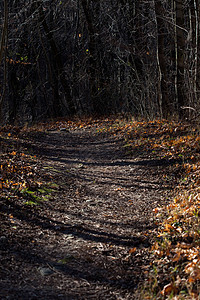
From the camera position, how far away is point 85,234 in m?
4.46

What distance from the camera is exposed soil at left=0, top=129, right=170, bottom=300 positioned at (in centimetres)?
323

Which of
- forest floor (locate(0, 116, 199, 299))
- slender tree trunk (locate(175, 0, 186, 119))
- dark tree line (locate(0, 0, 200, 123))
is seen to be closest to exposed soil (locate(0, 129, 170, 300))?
forest floor (locate(0, 116, 199, 299))

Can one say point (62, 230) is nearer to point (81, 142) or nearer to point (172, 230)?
point (172, 230)

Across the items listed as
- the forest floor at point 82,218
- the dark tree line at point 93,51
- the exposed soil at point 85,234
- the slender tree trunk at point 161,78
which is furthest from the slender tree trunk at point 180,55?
the exposed soil at point 85,234

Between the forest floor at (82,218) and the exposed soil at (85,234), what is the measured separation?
0.01 metres

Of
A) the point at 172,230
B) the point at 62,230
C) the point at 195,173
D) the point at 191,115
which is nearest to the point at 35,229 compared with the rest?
the point at 62,230

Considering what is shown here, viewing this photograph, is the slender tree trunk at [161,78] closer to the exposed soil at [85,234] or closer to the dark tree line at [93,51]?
the dark tree line at [93,51]

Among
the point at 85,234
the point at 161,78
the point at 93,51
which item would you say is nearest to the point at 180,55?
the point at 161,78

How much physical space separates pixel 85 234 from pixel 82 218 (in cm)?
62

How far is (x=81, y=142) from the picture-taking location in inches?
462

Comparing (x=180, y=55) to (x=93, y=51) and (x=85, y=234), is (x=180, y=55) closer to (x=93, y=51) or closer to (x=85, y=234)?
(x=93, y=51)

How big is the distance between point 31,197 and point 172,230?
2.57 metres

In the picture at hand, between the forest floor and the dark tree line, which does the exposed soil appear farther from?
the dark tree line

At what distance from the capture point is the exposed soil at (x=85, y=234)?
3229 mm
